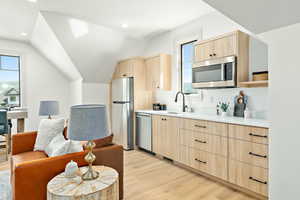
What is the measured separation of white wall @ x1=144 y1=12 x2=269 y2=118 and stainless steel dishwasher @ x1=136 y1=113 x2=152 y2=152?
66 cm

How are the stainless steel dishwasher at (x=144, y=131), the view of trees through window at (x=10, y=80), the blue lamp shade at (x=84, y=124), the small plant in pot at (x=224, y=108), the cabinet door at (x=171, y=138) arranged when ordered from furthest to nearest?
the view of trees through window at (x=10, y=80), the stainless steel dishwasher at (x=144, y=131), the cabinet door at (x=171, y=138), the small plant in pot at (x=224, y=108), the blue lamp shade at (x=84, y=124)

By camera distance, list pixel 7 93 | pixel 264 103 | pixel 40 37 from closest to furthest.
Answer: pixel 264 103 < pixel 40 37 < pixel 7 93

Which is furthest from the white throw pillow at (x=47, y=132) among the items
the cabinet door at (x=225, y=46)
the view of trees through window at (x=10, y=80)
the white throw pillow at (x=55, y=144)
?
the view of trees through window at (x=10, y=80)

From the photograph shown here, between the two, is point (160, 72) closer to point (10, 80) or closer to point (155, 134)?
point (155, 134)

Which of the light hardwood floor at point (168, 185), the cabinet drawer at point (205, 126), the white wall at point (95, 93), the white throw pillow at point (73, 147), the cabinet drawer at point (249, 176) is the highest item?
the white wall at point (95, 93)

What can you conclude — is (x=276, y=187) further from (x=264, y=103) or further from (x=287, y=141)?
(x=264, y=103)

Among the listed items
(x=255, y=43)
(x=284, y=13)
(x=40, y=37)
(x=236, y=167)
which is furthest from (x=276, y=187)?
(x=40, y=37)

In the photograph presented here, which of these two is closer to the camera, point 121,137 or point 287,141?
point 287,141

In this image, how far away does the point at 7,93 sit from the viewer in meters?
4.96

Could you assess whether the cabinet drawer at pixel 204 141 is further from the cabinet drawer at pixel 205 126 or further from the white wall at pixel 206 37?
the white wall at pixel 206 37

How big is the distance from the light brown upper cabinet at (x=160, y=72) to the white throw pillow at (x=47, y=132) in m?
2.20

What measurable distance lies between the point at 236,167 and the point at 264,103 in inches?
41.4

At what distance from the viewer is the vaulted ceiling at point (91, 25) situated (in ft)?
10.0

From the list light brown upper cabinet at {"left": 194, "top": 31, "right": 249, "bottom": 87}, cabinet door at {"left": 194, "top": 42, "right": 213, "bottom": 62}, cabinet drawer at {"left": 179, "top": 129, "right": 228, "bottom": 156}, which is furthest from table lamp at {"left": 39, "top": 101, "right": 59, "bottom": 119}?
light brown upper cabinet at {"left": 194, "top": 31, "right": 249, "bottom": 87}
